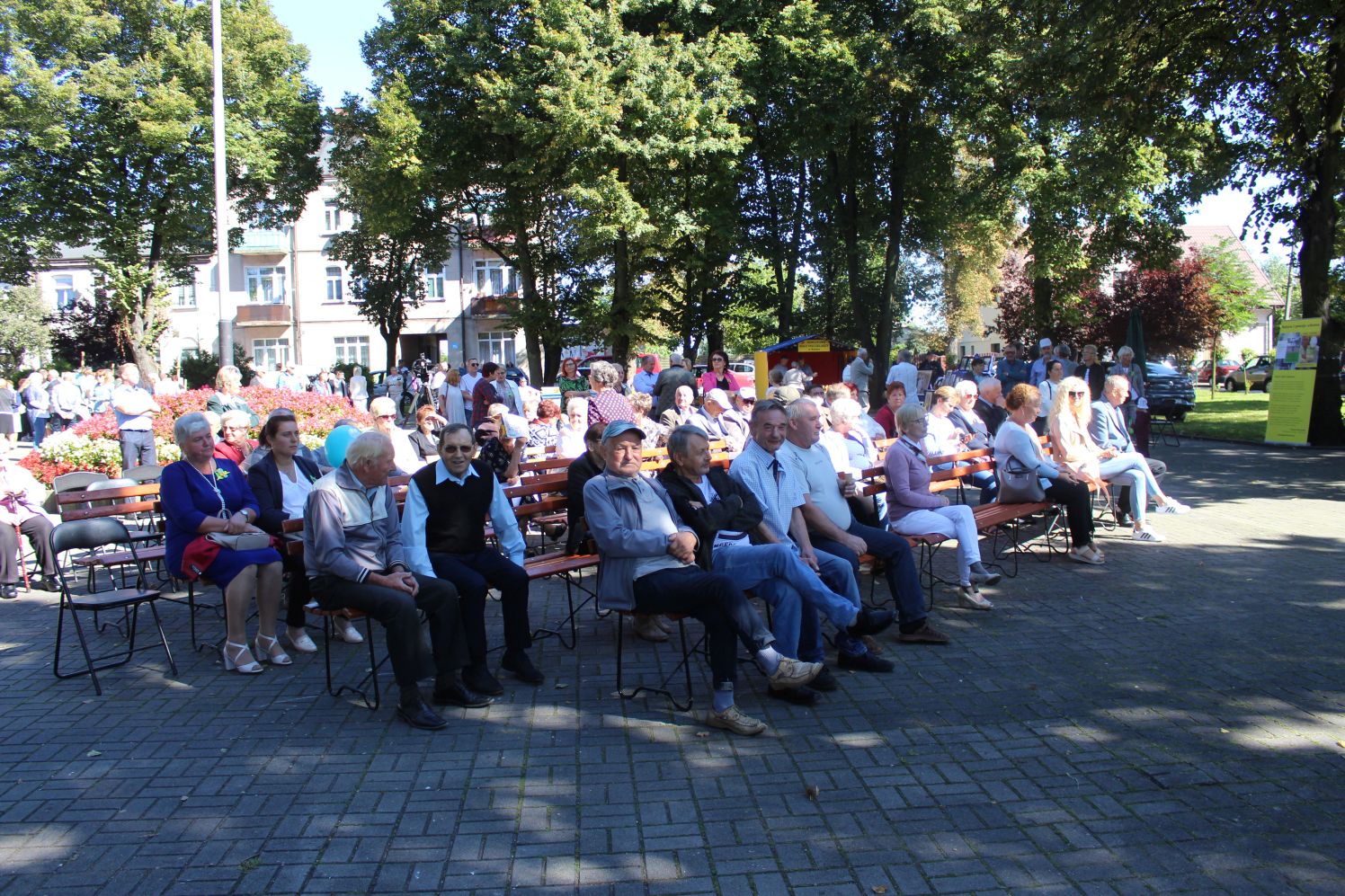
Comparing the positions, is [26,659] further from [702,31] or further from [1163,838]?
[702,31]

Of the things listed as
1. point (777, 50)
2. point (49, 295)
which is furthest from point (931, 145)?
point (49, 295)

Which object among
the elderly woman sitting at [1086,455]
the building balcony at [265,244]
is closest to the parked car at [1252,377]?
the elderly woman sitting at [1086,455]

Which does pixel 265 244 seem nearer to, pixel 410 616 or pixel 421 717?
pixel 410 616

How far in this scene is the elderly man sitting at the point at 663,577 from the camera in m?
5.18

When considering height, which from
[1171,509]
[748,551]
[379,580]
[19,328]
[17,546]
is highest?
[19,328]

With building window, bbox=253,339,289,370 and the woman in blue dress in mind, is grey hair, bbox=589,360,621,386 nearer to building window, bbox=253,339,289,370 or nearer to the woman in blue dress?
the woman in blue dress

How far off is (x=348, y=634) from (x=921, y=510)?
13.6ft

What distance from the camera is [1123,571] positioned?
27.2 ft

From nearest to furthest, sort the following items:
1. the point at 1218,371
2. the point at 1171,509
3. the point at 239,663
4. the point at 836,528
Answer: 1. the point at 239,663
2. the point at 836,528
3. the point at 1171,509
4. the point at 1218,371

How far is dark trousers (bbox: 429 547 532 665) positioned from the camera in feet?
18.6

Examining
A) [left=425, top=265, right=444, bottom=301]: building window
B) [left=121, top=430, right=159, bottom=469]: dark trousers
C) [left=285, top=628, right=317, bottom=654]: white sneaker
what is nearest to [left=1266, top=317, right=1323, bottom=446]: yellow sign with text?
[left=285, top=628, right=317, bottom=654]: white sneaker

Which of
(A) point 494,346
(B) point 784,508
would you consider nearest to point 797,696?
(B) point 784,508

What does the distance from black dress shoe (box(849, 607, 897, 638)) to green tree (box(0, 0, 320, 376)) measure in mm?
28949

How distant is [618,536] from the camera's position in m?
5.46
